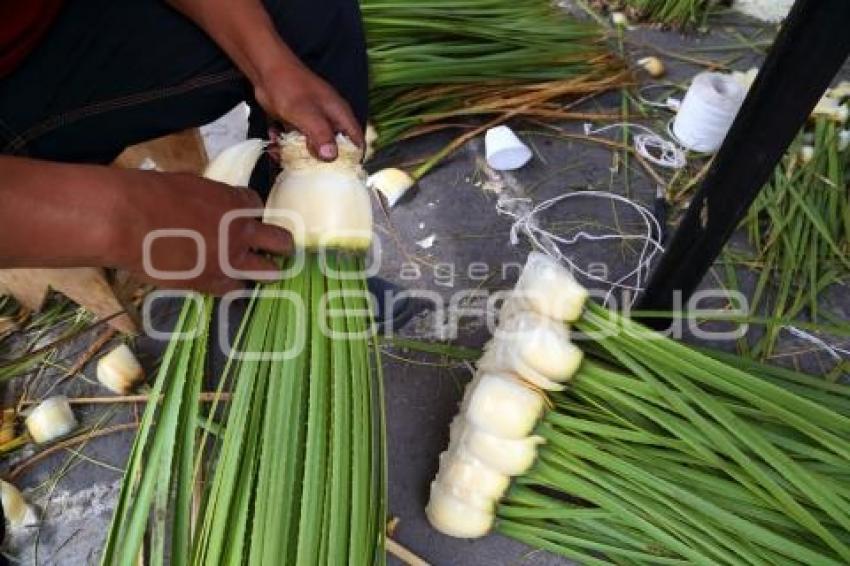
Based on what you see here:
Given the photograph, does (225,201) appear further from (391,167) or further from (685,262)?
(391,167)

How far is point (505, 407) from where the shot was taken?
112 centimetres

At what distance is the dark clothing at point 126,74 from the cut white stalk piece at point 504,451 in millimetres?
746

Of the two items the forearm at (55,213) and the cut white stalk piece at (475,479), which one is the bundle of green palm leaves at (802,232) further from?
the forearm at (55,213)

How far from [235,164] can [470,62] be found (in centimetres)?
101

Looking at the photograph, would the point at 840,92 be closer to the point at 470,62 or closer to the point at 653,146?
the point at 653,146

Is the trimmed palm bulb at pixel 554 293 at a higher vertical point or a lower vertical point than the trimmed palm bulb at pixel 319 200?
lower

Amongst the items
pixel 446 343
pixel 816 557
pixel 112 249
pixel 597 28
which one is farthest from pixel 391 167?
pixel 816 557

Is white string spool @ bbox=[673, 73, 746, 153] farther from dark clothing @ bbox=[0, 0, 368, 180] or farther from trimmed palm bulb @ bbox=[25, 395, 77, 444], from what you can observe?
trimmed palm bulb @ bbox=[25, 395, 77, 444]

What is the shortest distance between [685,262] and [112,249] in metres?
1.03

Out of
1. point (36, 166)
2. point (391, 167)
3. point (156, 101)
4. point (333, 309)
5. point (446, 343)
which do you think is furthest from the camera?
point (391, 167)

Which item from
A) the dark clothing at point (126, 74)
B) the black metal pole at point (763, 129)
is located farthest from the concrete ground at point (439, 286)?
the dark clothing at point (126, 74)

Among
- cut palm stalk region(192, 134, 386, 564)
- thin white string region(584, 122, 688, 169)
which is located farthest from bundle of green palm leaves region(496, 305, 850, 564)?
thin white string region(584, 122, 688, 169)

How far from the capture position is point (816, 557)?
37.9 inches

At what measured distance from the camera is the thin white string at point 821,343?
1526mm
